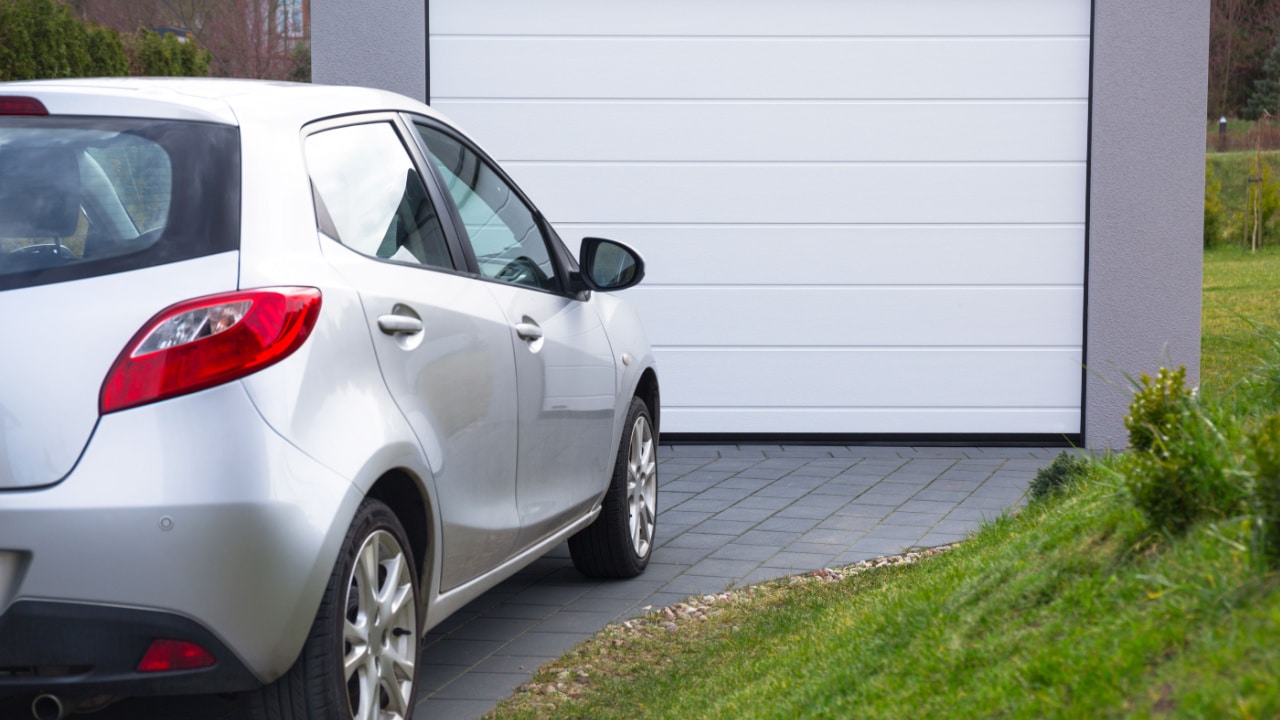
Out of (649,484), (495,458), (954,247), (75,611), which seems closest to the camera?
(75,611)

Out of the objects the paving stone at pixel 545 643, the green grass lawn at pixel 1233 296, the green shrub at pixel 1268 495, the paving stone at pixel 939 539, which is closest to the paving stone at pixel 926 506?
the paving stone at pixel 939 539

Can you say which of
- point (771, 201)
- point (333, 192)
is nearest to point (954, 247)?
point (771, 201)

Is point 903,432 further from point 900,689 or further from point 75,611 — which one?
point 75,611

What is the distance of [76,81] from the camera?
3.33 meters

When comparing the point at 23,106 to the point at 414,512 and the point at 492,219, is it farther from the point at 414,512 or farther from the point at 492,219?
the point at 492,219

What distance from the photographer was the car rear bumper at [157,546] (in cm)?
267

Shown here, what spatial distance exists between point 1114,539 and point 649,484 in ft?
9.44

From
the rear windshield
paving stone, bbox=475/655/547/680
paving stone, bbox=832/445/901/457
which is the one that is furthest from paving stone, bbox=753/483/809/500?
the rear windshield

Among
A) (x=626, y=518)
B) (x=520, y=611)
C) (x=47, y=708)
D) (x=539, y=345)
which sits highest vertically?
(x=539, y=345)

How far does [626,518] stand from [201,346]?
112 inches

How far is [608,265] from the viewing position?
5.08m

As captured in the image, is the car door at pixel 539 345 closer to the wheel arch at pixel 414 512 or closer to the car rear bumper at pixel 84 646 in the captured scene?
the wheel arch at pixel 414 512

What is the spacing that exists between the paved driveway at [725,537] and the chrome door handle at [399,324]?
908 mm

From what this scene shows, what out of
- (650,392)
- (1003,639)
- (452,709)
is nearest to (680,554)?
(650,392)
